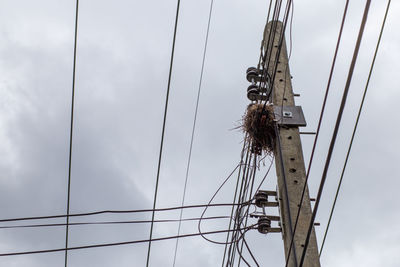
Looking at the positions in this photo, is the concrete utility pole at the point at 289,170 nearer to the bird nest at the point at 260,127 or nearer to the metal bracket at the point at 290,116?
the metal bracket at the point at 290,116

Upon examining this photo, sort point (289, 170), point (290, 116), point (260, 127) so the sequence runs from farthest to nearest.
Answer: point (260, 127) → point (290, 116) → point (289, 170)

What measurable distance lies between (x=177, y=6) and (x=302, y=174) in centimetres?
191

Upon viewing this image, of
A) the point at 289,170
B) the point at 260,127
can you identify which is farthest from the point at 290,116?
the point at 289,170

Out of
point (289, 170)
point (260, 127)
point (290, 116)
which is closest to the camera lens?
point (289, 170)

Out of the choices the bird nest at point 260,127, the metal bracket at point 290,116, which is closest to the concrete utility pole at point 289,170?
the metal bracket at point 290,116

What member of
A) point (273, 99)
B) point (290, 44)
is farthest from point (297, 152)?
point (290, 44)

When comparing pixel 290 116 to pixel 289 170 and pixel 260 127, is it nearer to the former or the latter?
pixel 260 127

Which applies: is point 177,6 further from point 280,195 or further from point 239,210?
point 239,210

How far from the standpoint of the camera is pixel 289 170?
4.34 m

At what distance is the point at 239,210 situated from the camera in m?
5.51

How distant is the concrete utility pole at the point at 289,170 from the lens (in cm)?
388

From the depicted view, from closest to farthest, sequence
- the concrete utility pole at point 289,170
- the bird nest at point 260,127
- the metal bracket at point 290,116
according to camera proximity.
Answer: the concrete utility pole at point 289,170, the metal bracket at point 290,116, the bird nest at point 260,127

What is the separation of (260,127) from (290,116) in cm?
41

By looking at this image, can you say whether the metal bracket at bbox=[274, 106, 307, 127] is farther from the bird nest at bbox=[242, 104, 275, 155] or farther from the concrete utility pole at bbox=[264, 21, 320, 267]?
the bird nest at bbox=[242, 104, 275, 155]
